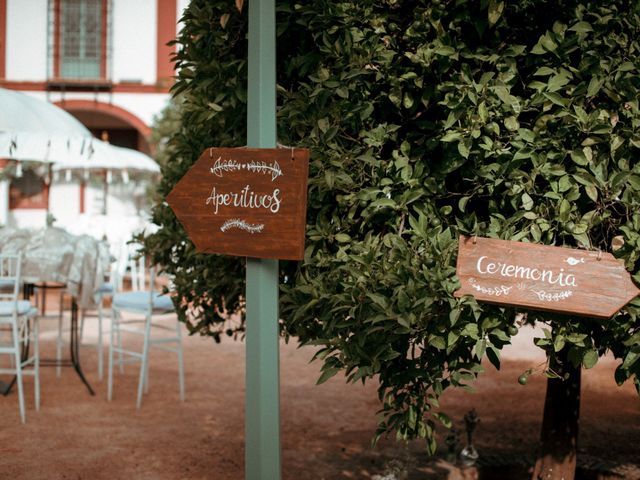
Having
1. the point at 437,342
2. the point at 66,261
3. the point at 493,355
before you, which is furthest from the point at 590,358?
the point at 66,261

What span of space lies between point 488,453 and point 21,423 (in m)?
2.90

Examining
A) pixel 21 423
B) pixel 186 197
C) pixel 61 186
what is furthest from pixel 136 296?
pixel 61 186

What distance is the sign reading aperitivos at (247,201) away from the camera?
2.27 meters

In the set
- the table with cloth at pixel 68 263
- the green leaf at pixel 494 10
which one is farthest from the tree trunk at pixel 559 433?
the table with cloth at pixel 68 263

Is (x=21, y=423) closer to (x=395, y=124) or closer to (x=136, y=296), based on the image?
(x=136, y=296)

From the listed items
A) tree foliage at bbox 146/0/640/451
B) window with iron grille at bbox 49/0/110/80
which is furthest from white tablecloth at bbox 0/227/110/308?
window with iron grille at bbox 49/0/110/80

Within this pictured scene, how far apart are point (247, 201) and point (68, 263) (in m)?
4.08

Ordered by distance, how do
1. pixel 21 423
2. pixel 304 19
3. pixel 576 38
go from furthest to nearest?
pixel 21 423 → pixel 304 19 → pixel 576 38

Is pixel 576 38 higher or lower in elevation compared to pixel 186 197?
higher

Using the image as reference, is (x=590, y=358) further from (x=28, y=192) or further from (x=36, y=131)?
(x=28, y=192)

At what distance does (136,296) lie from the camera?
5.80m

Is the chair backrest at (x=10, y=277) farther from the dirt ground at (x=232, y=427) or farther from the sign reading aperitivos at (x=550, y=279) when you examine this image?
the sign reading aperitivos at (x=550, y=279)

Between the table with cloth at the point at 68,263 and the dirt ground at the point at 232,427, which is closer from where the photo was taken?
the dirt ground at the point at 232,427

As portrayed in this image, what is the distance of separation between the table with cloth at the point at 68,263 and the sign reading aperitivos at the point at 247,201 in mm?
3775
